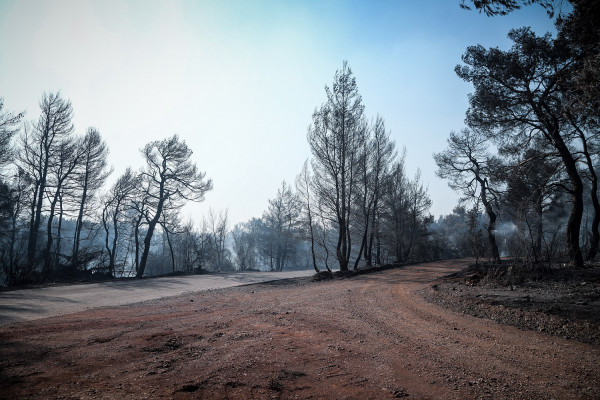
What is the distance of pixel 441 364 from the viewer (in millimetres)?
4047

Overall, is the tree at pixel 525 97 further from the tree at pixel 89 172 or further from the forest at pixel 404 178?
the tree at pixel 89 172

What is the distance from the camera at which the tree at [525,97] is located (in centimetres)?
1229

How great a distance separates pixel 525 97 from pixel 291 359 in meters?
15.4

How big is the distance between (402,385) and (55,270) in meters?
21.8

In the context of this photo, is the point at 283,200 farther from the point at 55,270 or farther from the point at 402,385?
the point at 402,385

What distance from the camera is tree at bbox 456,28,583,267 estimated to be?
12289 mm

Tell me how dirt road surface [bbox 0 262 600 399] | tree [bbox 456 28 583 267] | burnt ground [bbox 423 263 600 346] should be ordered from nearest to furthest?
dirt road surface [bbox 0 262 600 399]
burnt ground [bbox 423 263 600 346]
tree [bbox 456 28 583 267]

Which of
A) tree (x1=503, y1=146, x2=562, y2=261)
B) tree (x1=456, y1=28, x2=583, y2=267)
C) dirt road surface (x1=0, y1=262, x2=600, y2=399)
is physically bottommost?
dirt road surface (x1=0, y1=262, x2=600, y2=399)

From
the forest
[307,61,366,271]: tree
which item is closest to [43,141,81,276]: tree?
the forest

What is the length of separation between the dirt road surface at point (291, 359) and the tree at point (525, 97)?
33.5 ft

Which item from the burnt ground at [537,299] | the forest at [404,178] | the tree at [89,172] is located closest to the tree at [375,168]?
the forest at [404,178]

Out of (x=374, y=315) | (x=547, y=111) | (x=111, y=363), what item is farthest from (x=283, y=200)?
(x=111, y=363)

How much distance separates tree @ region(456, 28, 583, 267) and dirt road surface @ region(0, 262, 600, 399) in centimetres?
1021

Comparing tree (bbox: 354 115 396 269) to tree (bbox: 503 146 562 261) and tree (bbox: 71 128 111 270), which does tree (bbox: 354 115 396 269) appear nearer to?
tree (bbox: 503 146 562 261)
